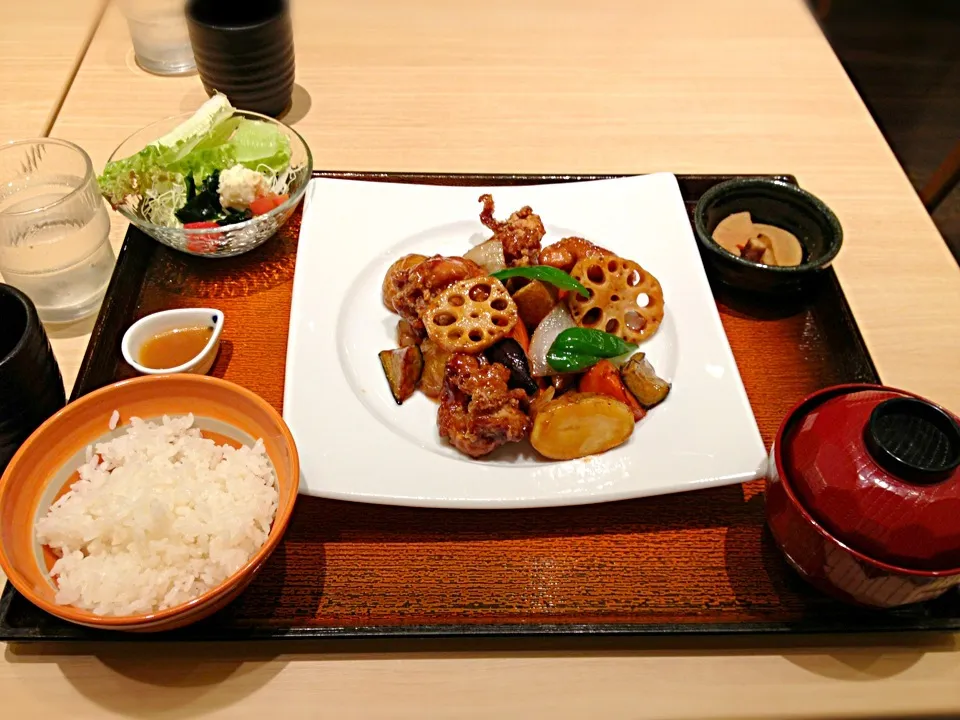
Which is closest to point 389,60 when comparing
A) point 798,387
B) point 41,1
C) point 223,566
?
point 41,1

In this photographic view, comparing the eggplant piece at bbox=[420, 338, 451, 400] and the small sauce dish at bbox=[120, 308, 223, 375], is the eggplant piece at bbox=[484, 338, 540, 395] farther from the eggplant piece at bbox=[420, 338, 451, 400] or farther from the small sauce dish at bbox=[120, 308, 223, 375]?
the small sauce dish at bbox=[120, 308, 223, 375]

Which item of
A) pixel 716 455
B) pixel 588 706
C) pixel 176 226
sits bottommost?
pixel 588 706

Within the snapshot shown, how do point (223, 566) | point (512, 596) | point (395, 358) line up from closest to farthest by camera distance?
point (223, 566)
point (512, 596)
point (395, 358)

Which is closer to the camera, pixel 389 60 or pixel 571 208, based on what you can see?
pixel 571 208

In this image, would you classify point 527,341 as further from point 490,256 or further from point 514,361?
point 490,256

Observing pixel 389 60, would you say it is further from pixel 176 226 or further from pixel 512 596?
pixel 512 596

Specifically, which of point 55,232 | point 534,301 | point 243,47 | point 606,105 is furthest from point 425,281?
point 606,105

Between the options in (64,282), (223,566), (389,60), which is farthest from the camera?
(389,60)

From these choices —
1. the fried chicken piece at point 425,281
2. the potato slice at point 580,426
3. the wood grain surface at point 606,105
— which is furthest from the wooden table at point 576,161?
the fried chicken piece at point 425,281
